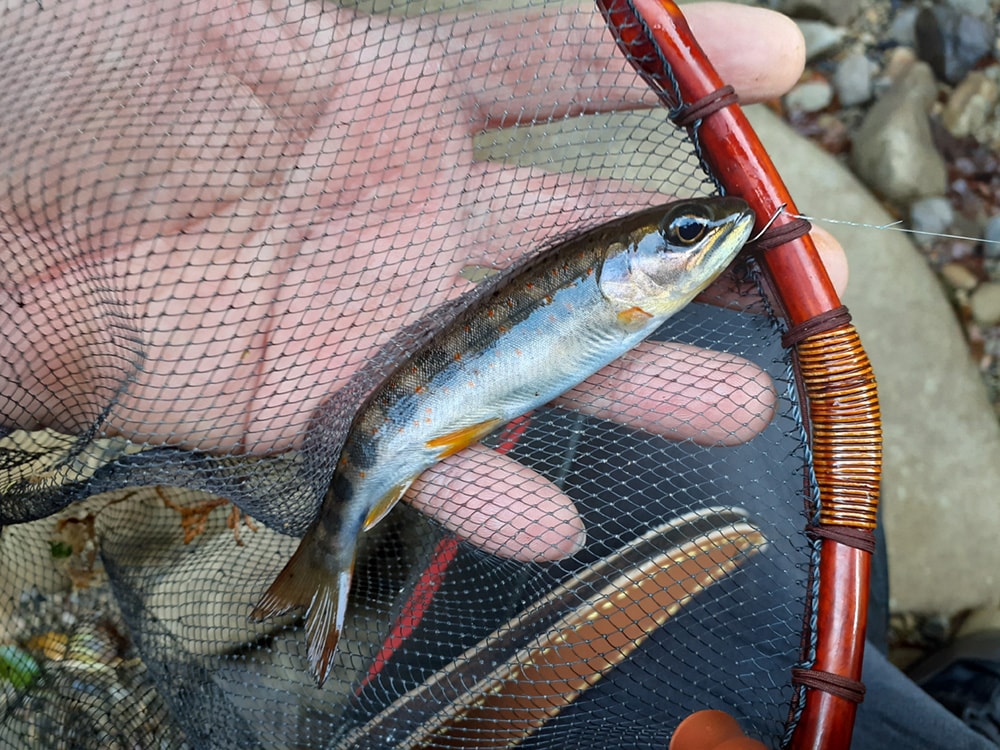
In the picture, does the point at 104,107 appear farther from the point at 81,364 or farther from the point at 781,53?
the point at 781,53

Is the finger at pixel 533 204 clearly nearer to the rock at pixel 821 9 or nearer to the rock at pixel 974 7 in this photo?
the rock at pixel 821 9

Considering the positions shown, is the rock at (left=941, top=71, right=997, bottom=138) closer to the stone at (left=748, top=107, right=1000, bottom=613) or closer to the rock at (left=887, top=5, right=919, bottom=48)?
the rock at (left=887, top=5, right=919, bottom=48)

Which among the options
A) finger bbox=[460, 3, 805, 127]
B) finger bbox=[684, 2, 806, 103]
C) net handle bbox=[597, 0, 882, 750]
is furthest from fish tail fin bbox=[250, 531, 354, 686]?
finger bbox=[684, 2, 806, 103]

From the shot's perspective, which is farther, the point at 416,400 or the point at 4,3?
the point at 4,3

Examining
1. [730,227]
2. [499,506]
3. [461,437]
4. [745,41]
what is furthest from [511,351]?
[745,41]

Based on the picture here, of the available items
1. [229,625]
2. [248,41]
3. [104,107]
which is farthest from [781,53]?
[229,625]

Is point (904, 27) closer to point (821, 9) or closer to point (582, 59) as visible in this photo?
point (821, 9)

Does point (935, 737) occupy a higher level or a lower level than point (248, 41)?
lower
